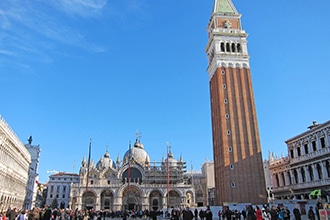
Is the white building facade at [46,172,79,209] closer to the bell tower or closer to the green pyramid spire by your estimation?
the bell tower

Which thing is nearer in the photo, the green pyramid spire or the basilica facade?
the green pyramid spire

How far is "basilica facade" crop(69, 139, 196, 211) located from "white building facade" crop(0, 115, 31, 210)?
13.4m

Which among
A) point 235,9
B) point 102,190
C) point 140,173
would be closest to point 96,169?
point 102,190

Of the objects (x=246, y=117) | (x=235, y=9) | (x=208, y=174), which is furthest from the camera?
(x=208, y=174)

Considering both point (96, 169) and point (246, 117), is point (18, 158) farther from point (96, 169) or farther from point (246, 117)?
point (246, 117)

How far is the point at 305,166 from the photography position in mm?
33094

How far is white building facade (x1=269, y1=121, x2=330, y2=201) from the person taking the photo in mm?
29195

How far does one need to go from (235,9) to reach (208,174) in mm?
35931

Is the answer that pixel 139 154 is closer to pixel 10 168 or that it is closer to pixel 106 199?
pixel 106 199

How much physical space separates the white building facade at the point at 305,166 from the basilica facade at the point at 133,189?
1932cm

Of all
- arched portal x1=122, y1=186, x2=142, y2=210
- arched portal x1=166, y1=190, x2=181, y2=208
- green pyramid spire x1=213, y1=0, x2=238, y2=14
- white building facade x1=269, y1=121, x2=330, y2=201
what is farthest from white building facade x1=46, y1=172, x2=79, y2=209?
green pyramid spire x1=213, y1=0, x2=238, y2=14

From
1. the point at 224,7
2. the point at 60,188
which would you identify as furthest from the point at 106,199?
the point at 224,7

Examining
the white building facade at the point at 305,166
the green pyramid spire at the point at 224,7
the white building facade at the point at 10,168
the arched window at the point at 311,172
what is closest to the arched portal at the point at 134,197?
the white building facade at the point at 10,168

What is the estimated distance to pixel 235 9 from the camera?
157 ft
